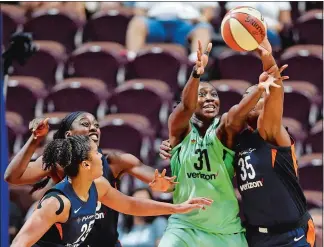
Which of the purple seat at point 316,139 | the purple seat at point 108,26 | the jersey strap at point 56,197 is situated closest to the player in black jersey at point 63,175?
the jersey strap at point 56,197

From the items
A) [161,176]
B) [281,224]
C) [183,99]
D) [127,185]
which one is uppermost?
[183,99]

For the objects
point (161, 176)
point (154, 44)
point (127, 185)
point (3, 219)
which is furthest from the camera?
point (154, 44)

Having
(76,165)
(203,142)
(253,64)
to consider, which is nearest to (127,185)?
(253,64)

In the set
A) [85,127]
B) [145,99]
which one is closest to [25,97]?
[145,99]

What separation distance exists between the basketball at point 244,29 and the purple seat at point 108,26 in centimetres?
471

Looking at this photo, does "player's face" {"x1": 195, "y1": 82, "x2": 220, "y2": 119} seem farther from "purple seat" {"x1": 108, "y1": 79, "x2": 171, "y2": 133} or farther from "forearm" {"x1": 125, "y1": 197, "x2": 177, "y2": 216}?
"purple seat" {"x1": 108, "y1": 79, "x2": 171, "y2": 133}

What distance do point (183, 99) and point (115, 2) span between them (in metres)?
5.53

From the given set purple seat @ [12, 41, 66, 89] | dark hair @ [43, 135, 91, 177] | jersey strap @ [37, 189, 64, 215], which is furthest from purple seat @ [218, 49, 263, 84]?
jersey strap @ [37, 189, 64, 215]

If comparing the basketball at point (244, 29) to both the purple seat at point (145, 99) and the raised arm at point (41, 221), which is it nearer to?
the raised arm at point (41, 221)

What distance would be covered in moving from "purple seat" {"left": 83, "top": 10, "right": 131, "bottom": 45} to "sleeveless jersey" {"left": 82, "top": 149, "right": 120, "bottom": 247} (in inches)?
185

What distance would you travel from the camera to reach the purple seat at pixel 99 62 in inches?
379

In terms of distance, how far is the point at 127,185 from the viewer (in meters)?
8.70

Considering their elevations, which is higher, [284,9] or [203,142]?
[284,9]

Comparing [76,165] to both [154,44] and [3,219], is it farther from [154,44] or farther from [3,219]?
[154,44]
